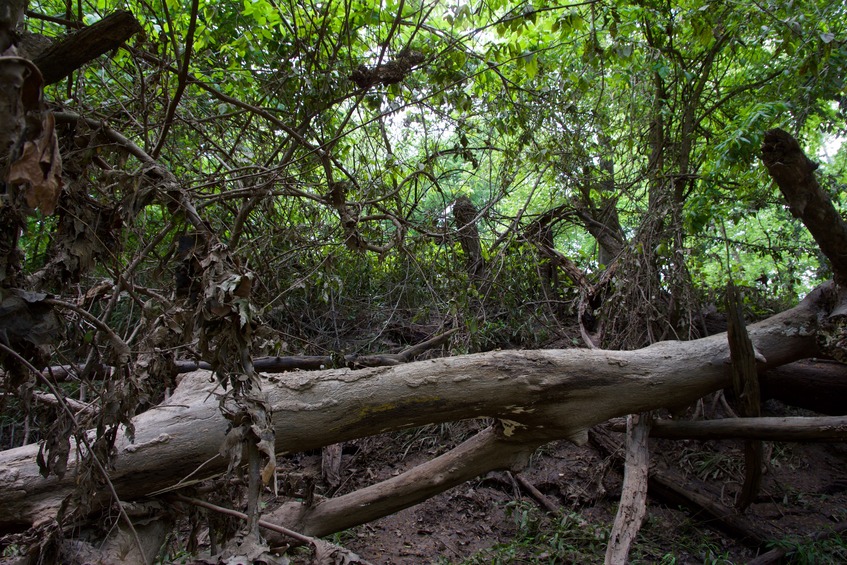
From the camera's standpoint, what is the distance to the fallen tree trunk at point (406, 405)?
7.43 feet

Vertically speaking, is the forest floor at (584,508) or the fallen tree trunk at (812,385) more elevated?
the fallen tree trunk at (812,385)

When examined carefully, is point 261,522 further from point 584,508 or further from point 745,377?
point 584,508

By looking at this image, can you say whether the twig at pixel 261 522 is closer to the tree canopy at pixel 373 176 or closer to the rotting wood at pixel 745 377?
the tree canopy at pixel 373 176

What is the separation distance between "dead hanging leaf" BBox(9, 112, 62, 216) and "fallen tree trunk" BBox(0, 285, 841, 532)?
1278mm

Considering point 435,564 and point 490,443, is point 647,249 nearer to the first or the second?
point 490,443

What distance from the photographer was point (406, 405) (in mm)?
2574

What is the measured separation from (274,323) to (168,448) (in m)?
2.53

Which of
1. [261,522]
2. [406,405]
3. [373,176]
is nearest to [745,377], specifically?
[406,405]

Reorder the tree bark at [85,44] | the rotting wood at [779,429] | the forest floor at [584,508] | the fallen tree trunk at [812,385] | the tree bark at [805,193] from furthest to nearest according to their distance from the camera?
the fallen tree trunk at [812,385]
the forest floor at [584,508]
the rotting wood at [779,429]
the tree bark at [805,193]
the tree bark at [85,44]

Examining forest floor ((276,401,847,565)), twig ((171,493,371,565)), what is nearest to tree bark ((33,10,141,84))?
twig ((171,493,371,565))

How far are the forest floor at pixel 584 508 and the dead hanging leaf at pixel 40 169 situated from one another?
11.1 feet

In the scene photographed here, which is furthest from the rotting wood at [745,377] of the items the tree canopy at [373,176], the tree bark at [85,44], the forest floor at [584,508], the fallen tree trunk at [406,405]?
the tree bark at [85,44]

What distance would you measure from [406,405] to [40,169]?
6.37ft

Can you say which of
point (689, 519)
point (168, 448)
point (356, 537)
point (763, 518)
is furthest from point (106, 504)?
point (763, 518)
